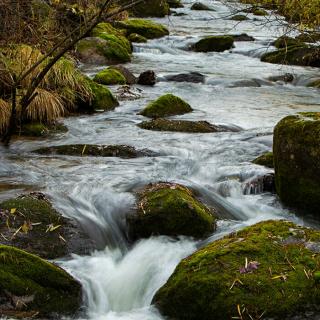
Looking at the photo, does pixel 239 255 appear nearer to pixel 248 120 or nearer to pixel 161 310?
pixel 161 310

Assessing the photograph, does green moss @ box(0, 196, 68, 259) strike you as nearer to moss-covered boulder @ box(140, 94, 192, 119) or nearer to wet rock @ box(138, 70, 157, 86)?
moss-covered boulder @ box(140, 94, 192, 119)

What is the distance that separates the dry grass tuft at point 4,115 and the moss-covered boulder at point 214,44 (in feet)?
42.2

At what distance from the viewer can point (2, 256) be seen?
157 inches

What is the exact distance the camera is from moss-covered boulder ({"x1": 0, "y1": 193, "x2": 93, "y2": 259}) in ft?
15.7

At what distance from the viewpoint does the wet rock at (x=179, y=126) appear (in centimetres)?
930

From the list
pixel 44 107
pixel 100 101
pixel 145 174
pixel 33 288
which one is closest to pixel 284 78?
pixel 100 101

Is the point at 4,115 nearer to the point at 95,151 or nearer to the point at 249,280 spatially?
the point at 95,151

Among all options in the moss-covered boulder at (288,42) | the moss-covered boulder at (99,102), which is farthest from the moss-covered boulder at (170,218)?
the moss-covered boulder at (99,102)

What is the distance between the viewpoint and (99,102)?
1074cm

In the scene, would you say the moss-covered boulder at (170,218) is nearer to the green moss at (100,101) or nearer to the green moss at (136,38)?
the green moss at (100,101)

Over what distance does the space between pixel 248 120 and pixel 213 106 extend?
4.91ft

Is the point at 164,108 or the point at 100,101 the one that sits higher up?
the point at 100,101

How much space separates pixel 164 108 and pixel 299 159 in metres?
4.83

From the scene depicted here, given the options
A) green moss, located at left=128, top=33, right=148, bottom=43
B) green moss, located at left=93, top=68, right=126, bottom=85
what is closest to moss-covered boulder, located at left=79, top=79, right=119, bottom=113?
green moss, located at left=93, top=68, right=126, bottom=85
